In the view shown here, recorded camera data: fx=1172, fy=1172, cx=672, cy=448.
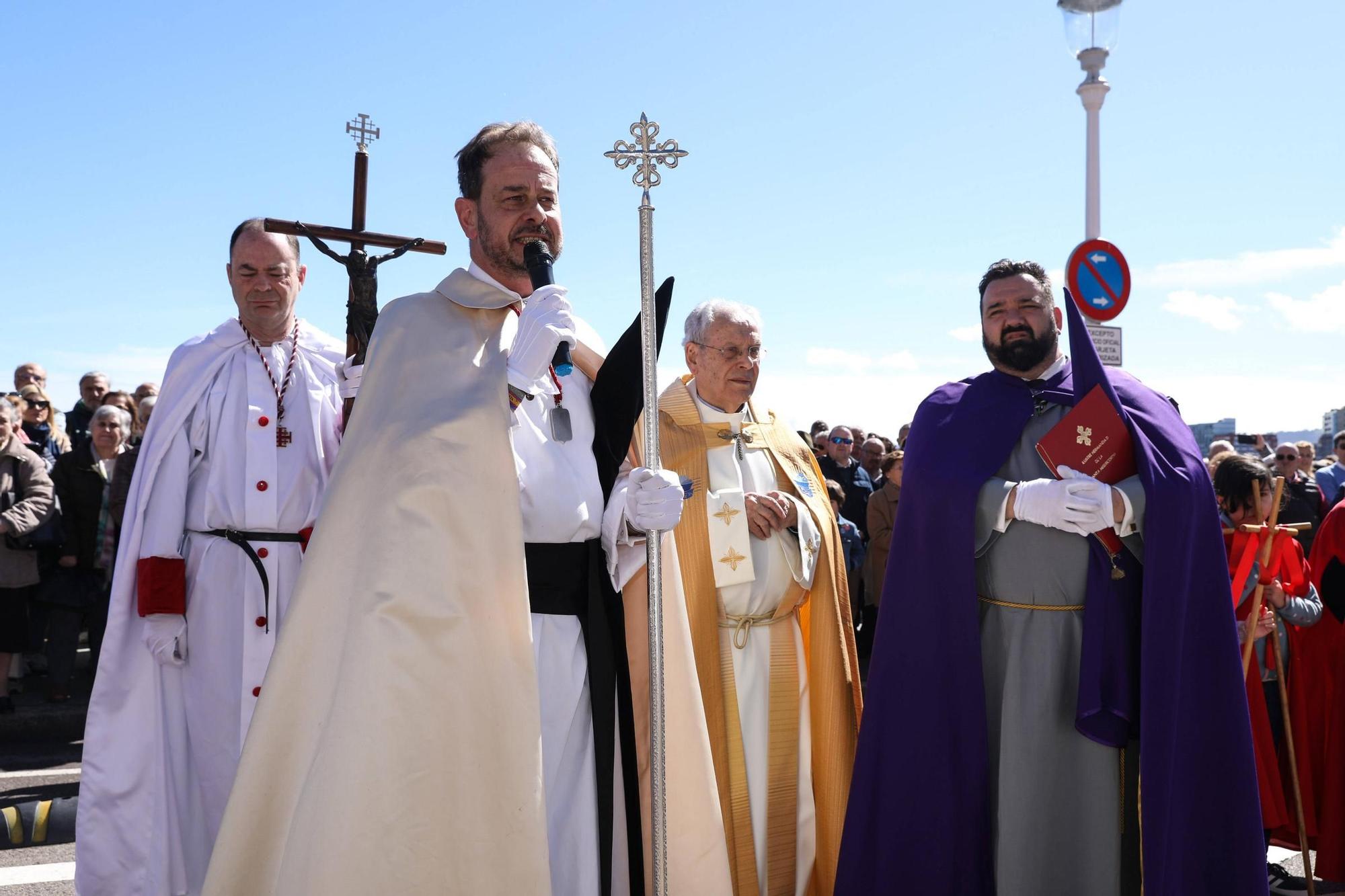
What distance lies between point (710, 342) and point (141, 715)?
2.72 meters

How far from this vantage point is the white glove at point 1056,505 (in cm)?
392

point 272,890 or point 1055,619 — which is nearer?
point 272,890

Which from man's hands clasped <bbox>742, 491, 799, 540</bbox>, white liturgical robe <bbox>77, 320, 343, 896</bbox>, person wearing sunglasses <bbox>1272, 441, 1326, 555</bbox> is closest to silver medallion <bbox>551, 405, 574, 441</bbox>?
white liturgical robe <bbox>77, 320, 343, 896</bbox>

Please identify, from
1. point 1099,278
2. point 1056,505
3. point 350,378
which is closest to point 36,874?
point 350,378

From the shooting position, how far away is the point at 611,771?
3186 mm

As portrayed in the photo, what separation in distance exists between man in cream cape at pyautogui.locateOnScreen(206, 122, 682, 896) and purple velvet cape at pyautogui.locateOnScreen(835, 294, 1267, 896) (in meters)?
1.41

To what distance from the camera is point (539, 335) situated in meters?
2.93

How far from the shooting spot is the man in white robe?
425 cm

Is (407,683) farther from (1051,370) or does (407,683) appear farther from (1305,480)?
(1305,480)

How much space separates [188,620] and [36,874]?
2048 mm

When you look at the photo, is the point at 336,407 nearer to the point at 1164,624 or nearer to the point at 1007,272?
the point at 1007,272

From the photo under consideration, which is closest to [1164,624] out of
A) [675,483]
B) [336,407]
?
[675,483]

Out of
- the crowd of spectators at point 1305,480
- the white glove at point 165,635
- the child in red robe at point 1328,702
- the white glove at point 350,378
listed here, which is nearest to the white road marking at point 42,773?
the white glove at point 165,635

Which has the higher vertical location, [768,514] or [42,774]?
[768,514]
